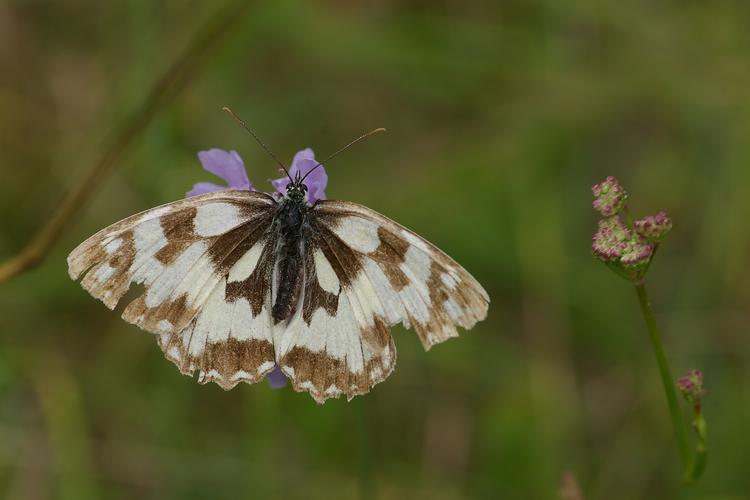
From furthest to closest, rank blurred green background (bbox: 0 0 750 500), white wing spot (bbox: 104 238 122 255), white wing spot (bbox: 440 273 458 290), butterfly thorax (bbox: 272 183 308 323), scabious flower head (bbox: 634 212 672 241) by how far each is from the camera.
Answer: blurred green background (bbox: 0 0 750 500) < butterfly thorax (bbox: 272 183 308 323) < white wing spot (bbox: 104 238 122 255) < white wing spot (bbox: 440 273 458 290) < scabious flower head (bbox: 634 212 672 241)

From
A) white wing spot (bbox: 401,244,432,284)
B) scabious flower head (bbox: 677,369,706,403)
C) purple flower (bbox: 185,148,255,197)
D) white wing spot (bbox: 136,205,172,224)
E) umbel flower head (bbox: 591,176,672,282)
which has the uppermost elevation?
purple flower (bbox: 185,148,255,197)

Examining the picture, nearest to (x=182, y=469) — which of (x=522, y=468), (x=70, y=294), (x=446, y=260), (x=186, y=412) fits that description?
(x=186, y=412)

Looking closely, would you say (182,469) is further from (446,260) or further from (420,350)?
(446,260)

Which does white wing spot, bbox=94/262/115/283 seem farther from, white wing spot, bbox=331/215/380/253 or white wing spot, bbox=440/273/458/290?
white wing spot, bbox=440/273/458/290

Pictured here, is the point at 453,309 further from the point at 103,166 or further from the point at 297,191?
the point at 103,166

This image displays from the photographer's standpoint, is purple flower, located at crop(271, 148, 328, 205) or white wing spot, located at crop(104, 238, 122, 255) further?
purple flower, located at crop(271, 148, 328, 205)

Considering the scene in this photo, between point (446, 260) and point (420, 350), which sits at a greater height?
point (420, 350)

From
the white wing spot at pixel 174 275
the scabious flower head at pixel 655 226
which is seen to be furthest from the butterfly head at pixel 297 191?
the scabious flower head at pixel 655 226

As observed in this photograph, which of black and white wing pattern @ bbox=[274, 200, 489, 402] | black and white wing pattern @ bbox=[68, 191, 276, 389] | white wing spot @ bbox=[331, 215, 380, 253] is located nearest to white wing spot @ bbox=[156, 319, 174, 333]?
black and white wing pattern @ bbox=[68, 191, 276, 389]
